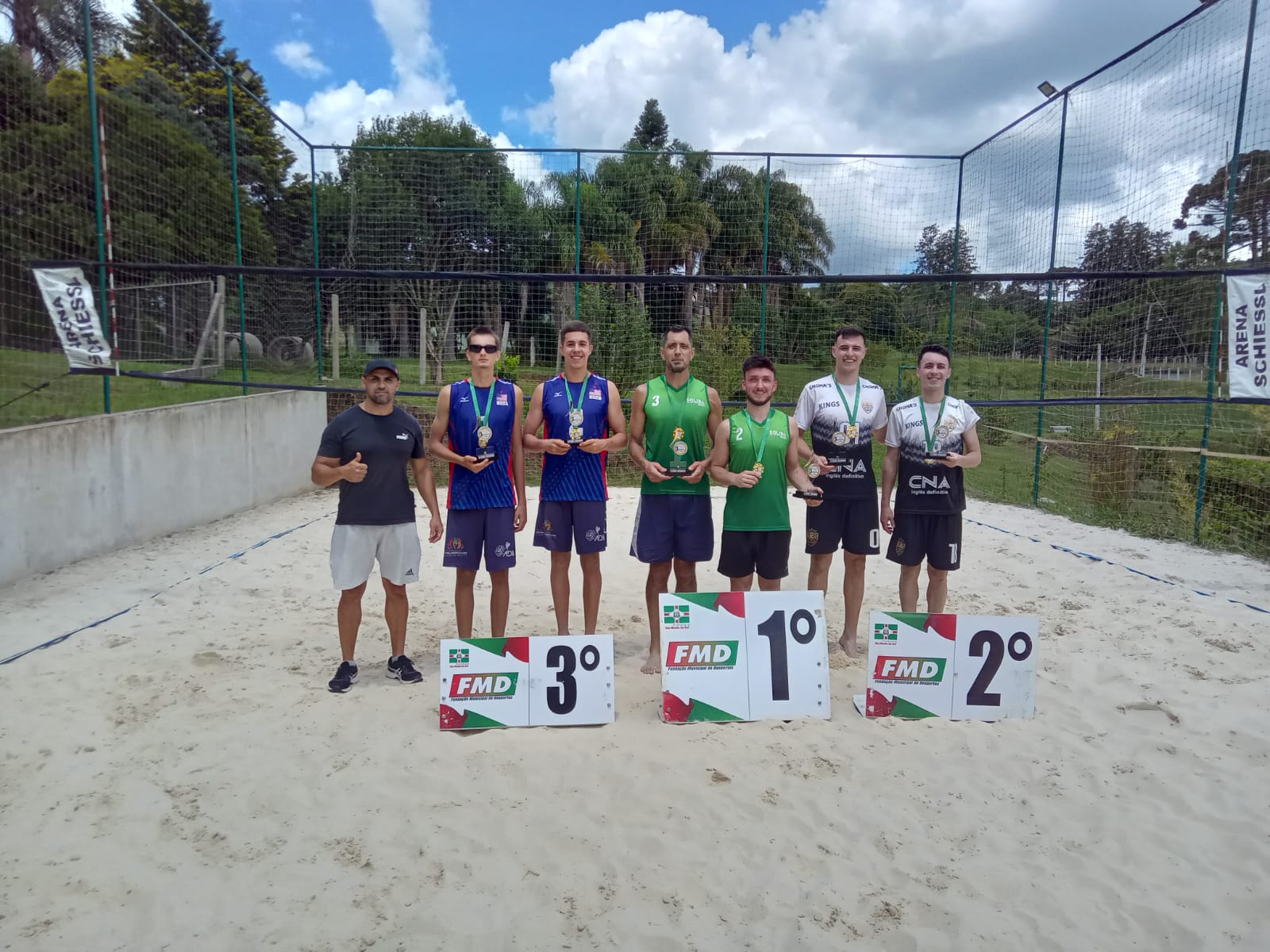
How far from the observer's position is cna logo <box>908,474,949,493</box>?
4.00 m

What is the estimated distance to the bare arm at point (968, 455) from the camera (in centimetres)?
392

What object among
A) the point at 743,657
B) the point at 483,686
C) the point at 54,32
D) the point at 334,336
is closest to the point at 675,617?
the point at 743,657

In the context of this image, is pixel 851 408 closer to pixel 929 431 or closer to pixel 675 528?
pixel 929 431

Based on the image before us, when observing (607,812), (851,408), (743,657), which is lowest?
(607,812)

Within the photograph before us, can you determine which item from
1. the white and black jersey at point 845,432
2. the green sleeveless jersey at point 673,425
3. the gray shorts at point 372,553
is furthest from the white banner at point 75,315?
the white and black jersey at point 845,432

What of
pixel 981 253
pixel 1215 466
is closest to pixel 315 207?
pixel 981 253

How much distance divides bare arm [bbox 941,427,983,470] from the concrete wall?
574 centimetres

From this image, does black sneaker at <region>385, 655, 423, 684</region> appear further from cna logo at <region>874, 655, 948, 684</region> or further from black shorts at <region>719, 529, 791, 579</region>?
cna logo at <region>874, 655, 948, 684</region>

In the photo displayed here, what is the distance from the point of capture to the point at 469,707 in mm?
3340

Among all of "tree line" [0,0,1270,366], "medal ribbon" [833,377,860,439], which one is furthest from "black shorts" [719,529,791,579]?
"tree line" [0,0,1270,366]

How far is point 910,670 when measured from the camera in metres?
3.54

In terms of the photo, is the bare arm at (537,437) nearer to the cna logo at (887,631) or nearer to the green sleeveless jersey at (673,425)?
the green sleeveless jersey at (673,425)

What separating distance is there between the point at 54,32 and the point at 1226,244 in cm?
1249

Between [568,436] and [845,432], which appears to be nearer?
[568,436]
